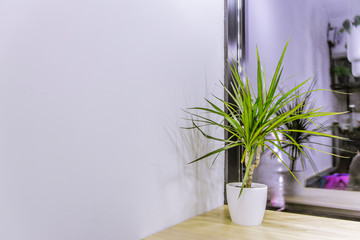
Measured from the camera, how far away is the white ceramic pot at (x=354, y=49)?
1.37 m

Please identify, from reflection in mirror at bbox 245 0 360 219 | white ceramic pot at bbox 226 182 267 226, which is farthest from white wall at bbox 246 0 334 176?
white ceramic pot at bbox 226 182 267 226

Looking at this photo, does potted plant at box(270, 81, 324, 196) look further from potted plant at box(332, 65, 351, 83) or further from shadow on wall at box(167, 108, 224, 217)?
shadow on wall at box(167, 108, 224, 217)

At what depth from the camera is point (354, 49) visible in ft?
4.56

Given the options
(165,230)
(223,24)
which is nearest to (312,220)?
(165,230)

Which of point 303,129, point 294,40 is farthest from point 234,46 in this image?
point 303,129

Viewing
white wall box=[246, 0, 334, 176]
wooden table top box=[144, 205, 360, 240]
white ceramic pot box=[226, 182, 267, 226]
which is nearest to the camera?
wooden table top box=[144, 205, 360, 240]

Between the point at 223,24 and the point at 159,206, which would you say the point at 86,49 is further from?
the point at 223,24

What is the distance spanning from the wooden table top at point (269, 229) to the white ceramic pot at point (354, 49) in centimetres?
67

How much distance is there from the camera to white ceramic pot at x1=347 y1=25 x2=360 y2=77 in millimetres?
1373

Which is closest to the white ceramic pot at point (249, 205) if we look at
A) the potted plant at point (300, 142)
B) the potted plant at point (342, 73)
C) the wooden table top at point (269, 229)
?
the wooden table top at point (269, 229)

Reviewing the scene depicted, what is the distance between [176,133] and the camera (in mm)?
1247

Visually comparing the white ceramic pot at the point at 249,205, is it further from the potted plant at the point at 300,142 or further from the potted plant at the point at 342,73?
the potted plant at the point at 342,73

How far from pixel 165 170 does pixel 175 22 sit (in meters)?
0.61

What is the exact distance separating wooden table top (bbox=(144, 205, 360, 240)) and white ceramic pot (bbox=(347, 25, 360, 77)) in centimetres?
67
